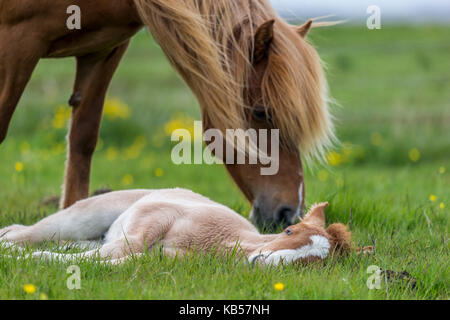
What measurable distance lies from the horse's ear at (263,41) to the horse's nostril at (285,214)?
0.96 m

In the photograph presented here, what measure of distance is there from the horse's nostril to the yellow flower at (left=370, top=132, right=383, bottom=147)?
20.4 ft

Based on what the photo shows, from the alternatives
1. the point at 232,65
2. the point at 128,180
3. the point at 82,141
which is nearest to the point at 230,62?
the point at 232,65

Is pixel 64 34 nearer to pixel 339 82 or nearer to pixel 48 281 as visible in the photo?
pixel 48 281

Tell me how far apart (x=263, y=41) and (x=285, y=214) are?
3.57ft

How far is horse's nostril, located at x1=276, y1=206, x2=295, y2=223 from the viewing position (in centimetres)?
386

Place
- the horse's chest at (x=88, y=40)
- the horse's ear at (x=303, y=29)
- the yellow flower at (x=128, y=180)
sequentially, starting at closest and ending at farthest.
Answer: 1. the horse's chest at (x=88, y=40)
2. the horse's ear at (x=303, y=29)
3. the yellow flower at (x=128, y=180)

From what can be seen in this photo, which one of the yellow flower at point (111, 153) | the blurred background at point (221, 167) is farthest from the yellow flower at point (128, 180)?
the yellow flower at point (111, 153)

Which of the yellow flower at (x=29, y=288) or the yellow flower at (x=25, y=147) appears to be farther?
the yellow flower at (x=25, y=147)

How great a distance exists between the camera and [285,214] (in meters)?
3.88

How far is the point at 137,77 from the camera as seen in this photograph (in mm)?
18547

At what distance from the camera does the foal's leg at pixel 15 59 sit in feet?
12.6

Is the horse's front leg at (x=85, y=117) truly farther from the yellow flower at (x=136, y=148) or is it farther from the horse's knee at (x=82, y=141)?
the yellow flower at (x=136, y=148)

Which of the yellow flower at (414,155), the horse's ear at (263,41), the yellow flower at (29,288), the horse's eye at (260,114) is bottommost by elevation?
the yellow flower at (29,288)
